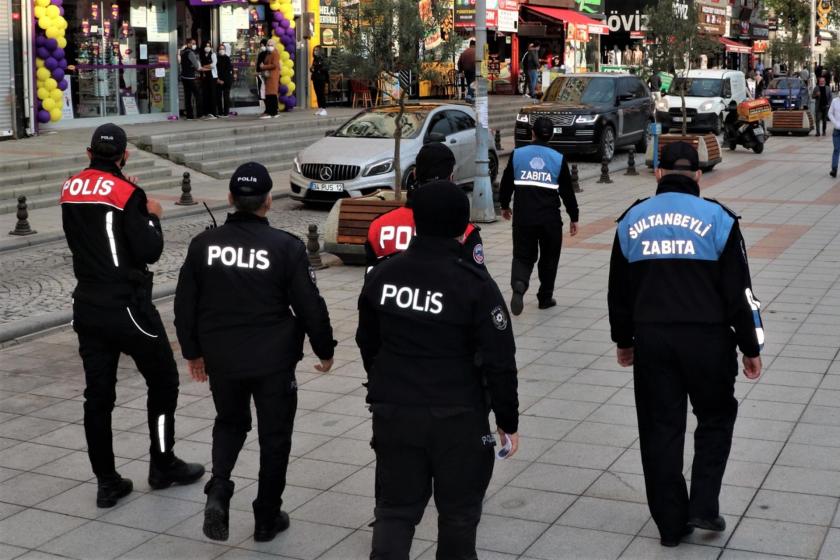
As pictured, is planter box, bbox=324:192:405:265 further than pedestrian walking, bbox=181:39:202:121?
No

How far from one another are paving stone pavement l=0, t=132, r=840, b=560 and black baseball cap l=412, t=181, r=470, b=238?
5.65 feet

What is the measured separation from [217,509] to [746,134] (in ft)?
78.7

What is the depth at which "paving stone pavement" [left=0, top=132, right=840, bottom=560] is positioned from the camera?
18.2 feet

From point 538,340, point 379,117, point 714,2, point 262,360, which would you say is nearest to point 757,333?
point 262,360

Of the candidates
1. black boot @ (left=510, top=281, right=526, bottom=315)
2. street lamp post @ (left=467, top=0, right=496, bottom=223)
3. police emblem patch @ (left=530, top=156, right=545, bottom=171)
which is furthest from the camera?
street lamp post @ (left=467, top=0, right=496, bottom=223)

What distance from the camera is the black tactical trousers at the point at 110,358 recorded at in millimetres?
5961

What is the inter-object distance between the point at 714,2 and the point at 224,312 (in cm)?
6073

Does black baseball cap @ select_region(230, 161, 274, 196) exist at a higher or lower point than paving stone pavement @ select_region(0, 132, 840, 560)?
higher

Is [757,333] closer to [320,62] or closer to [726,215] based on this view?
[726,215]

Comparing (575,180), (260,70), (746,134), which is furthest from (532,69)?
(575,180)

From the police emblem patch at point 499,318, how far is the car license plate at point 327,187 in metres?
13.3

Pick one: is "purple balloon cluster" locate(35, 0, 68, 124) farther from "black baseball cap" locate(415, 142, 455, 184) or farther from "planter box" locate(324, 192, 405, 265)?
"black baseball cap" locate(415, 142, 455, 184)

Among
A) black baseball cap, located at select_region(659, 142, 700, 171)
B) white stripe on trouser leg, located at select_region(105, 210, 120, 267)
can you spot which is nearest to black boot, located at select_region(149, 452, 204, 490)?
white stripe on trouser leg, located at select_region(105, 210, 120, 267)

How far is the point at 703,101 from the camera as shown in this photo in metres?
32.0
